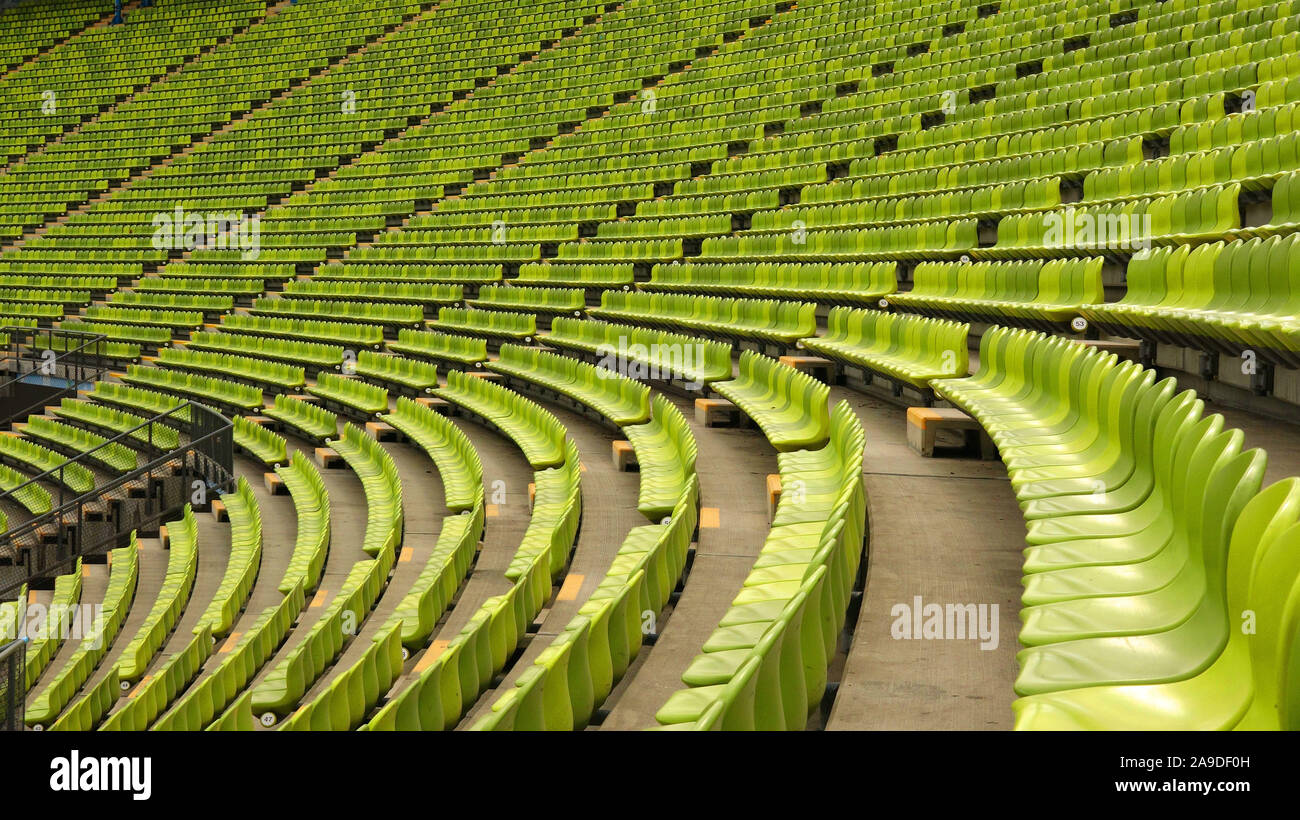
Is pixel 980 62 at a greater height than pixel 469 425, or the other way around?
pixel 980 62

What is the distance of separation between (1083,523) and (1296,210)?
5.93 feet

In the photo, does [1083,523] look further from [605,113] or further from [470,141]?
[470,141]

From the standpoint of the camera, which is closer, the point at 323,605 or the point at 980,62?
the point at 323,605

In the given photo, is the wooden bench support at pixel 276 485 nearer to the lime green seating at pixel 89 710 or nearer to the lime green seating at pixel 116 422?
the lime green seating at pixel 116 422

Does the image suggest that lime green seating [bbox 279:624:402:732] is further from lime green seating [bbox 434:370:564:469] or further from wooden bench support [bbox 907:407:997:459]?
lime green seating [bbox 434:370:564:469]

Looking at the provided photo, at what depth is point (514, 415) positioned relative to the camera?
566 cm

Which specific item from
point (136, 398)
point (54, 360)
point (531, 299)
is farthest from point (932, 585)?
point (54, 360)

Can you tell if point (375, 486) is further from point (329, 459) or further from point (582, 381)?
point (582, 381)

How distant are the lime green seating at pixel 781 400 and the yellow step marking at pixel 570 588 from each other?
779 millimetres

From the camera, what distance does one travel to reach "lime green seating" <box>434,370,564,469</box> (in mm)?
4746

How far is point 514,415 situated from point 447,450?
1.34 ft

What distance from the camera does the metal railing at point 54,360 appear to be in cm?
930

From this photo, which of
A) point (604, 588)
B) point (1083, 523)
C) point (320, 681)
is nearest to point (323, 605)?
point (320, 681)
